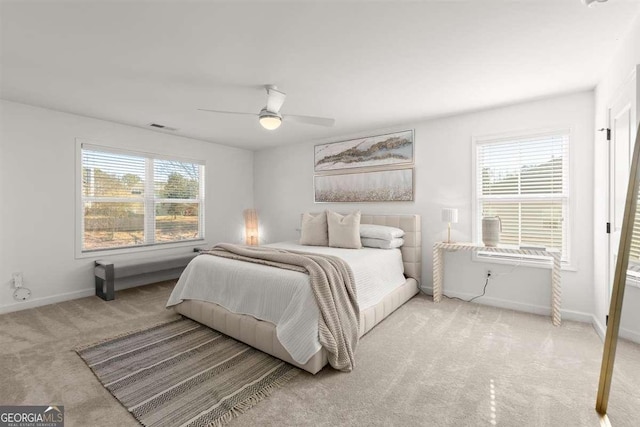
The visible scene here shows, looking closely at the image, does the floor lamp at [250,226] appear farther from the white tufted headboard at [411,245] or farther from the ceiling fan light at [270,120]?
the ceiling fan light at [270,120]

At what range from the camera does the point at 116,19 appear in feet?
6.29

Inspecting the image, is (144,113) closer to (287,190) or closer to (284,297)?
(287,190)

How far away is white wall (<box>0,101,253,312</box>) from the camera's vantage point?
3406 mm

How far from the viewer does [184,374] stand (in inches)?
85.5

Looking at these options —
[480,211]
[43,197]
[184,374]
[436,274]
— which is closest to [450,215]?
[480,211]

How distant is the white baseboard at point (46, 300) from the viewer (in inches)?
135

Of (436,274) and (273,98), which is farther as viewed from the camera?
(436,274)

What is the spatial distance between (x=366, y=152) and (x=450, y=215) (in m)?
1.66

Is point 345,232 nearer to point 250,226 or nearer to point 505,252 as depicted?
point 505,252

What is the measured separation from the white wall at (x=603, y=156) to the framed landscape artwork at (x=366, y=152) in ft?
6.45

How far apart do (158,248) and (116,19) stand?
3.64 meters

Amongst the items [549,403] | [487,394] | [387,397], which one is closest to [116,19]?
[387,397]

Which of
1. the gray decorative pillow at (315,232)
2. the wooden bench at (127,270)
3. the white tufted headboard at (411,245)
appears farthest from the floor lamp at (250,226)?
the white tufted headboard at (411,245)

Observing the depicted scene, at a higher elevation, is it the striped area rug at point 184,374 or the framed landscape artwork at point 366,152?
the framed landscape artwork at point 366,152
